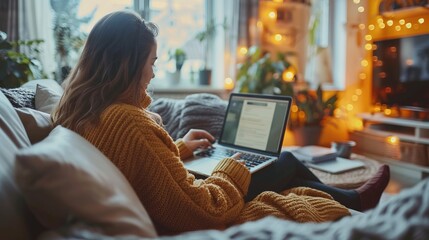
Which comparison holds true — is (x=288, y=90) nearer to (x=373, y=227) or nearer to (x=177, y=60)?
(x=177, y=60)

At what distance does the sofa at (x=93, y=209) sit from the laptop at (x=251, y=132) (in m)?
0.74

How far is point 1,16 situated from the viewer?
2.71m

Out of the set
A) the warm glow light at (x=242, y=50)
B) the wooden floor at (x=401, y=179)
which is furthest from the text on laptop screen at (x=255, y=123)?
the warm glow light at (x=242, y=50)

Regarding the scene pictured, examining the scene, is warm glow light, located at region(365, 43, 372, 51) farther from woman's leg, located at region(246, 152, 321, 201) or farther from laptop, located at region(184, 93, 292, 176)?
woman's leg, located at region(246, 152, 321, 201)

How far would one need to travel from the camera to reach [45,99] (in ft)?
4.63

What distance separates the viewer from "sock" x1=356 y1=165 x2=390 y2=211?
4.66 ft

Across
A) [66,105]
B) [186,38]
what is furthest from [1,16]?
[66,105]

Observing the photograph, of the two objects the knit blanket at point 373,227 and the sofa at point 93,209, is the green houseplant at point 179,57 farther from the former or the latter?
the knit blanket at point 373,227

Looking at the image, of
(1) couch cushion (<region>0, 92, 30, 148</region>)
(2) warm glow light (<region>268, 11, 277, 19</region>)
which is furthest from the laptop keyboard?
(2) warm glow light (<region>268, 11, 277, 19</region>)

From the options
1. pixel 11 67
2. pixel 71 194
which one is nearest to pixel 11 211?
pixel 71 194

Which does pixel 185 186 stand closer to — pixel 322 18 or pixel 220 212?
pixel 220 212

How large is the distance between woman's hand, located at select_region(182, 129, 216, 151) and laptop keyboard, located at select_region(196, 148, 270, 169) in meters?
0.04

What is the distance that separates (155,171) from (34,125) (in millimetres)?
374

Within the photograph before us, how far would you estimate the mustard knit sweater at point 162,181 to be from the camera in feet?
3.08
